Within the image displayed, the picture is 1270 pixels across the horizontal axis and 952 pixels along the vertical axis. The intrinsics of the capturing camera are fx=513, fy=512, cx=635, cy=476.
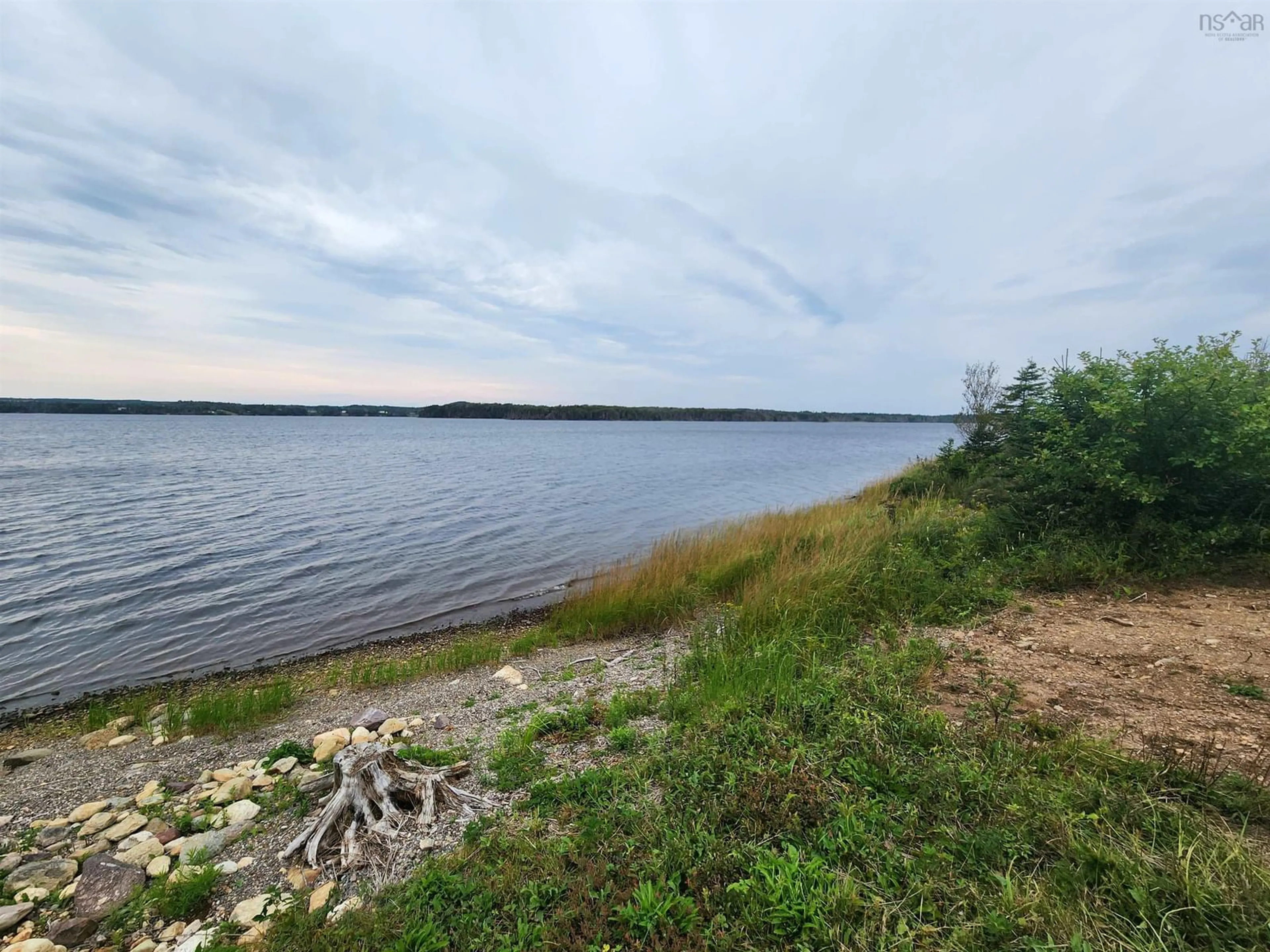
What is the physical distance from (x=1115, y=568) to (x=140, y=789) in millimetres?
11897

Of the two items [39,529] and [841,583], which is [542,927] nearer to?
[841,583]

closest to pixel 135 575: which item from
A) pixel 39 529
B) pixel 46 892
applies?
pixel 39 529

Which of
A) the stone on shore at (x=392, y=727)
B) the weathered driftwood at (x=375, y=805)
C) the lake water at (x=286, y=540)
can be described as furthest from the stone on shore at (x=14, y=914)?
the lake water at (x=286, y=540)

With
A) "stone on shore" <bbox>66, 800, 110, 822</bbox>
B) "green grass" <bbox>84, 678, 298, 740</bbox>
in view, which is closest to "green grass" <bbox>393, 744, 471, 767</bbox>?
"stone on shore" <bbox>66, 800, 110, 822</bbox>

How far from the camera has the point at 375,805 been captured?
12.3 feet

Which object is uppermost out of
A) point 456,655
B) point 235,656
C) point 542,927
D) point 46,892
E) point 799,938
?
point 799,938

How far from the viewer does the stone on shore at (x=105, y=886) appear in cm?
315

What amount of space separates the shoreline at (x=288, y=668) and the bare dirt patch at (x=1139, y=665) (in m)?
7.94

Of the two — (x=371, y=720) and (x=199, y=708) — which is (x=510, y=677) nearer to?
(x=371, y=720)

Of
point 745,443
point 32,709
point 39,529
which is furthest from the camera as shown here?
point 745,443

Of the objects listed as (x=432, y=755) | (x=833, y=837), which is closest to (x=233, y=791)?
(x=432, y=755)

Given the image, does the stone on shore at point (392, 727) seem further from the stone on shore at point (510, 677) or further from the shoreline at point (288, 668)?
the shoreline at point (288, 668)

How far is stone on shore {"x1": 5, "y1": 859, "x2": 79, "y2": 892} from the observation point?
11.2 ft

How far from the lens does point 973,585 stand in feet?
23.6
